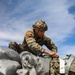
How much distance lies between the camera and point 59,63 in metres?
5.25

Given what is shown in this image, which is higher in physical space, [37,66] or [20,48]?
[20,48]

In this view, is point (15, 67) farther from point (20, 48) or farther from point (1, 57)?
point (20, 48)

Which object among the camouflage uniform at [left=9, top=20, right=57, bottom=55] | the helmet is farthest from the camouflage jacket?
the helmet

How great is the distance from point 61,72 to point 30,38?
1.24m

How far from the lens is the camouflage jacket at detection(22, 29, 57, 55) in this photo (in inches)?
221

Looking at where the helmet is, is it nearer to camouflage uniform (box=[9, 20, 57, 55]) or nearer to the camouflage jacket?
camouflage uniform (box=[9, 20, 57, 55])

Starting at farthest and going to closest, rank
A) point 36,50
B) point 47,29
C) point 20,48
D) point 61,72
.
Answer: point 20,48
point 47,29
point 36,50
point 61,72

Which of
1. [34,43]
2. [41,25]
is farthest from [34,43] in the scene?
[41,25]

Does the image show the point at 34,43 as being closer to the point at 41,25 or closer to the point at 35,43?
the point at 35,43

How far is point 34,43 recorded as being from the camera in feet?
18.5

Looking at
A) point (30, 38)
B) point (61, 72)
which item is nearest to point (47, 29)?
point (30, 38)

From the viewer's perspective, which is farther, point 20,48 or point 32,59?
point 20,48

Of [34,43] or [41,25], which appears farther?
[41,25]

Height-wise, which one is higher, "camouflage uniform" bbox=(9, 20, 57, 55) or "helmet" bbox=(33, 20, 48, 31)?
"helmet" bbox=(33, 20, 48, 31)
